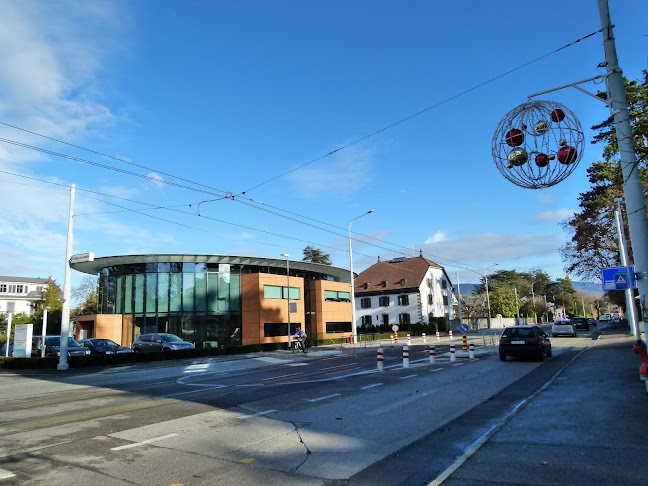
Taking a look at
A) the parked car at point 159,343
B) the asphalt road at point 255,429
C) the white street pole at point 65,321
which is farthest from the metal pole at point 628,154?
the parked car at point 159,343

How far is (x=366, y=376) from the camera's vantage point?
14875 millimetres

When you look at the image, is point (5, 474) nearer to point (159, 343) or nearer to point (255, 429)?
point (255, 429)

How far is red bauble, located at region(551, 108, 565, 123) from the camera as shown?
21.5 ft

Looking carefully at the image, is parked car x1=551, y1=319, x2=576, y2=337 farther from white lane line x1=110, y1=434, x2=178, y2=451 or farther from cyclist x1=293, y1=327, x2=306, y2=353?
white lane line x1=110, y1=434, x2=178, y2=451

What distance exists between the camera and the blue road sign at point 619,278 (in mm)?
10119

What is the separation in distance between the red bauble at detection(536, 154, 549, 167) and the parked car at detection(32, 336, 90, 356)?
2552 cm

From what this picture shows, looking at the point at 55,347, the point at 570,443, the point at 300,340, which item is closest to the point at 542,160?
the point at 570,443

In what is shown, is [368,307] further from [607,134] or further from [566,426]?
[566,426]

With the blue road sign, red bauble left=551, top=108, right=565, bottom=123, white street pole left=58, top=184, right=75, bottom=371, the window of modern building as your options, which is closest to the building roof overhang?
the window of modern building

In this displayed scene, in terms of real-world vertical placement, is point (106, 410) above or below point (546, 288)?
below

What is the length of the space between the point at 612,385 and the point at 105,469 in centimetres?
1142

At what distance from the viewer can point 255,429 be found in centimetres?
751

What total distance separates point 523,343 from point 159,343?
2235 cm

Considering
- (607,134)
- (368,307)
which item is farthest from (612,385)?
(368,307)
